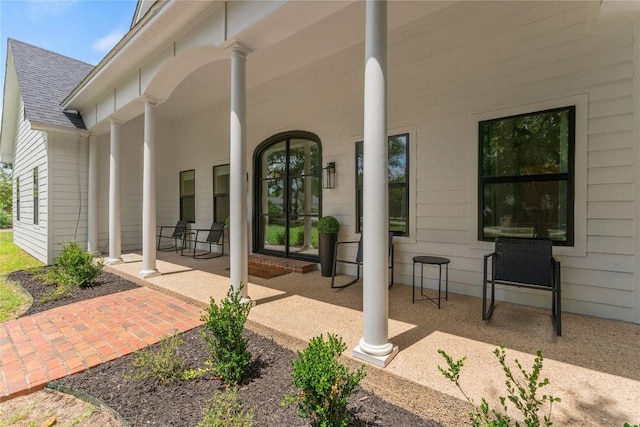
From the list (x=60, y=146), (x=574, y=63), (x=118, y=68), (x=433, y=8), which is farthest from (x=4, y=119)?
(x=574, y=63)

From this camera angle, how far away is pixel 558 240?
3168 mm

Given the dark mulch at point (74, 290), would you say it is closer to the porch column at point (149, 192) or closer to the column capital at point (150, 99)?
the porch column at point (149, 192)

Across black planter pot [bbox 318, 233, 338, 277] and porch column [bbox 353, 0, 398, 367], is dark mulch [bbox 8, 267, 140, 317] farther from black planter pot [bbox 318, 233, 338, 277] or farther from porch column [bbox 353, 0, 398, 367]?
porch column [bbox 353, 0, 398, 367]

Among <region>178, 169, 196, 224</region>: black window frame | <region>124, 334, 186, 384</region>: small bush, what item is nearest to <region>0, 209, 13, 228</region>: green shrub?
<region>178, 169, 196, 224</region>: black window frame

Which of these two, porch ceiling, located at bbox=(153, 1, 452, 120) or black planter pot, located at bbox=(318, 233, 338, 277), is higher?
porch ceiling, located at bbox=(153, 1, 452, 120)

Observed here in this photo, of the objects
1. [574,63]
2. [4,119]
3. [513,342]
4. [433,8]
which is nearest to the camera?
[513,342]

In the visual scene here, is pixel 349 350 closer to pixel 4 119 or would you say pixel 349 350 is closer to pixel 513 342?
pixel 513 342

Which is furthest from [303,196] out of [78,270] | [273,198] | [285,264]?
[78,270]

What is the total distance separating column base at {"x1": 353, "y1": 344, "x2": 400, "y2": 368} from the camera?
205 centimetres

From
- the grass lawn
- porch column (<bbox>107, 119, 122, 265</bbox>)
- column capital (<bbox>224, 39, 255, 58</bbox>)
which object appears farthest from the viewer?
porch column (<bbox>107, 119, 122, 265</bbox>)

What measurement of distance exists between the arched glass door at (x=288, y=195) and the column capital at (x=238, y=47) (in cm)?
215

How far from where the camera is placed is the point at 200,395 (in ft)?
6.75

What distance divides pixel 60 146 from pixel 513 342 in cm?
854

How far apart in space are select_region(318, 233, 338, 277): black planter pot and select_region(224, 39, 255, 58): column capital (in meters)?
2.68
